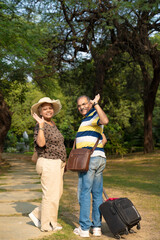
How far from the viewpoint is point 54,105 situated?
4.70 meters

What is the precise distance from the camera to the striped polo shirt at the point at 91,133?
4.28 metres

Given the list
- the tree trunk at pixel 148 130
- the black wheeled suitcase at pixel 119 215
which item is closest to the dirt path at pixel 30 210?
the black wheeled suitcase at pixel 119 215

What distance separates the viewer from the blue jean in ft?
13.5

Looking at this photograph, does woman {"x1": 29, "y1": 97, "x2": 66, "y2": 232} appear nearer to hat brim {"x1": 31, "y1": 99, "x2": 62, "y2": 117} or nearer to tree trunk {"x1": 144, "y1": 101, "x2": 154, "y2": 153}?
hat brim {"x1": 31, "y1": 99, "x2": 62, "y2": 117}

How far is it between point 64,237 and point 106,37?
14.1 meters

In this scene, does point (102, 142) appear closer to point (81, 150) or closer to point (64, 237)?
point (81, 150)

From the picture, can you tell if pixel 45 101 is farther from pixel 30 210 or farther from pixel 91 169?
pixel 30 210

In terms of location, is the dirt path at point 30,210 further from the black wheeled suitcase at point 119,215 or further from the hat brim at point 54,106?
the hat brim at point 54,106

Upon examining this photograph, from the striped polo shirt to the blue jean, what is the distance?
0.13m

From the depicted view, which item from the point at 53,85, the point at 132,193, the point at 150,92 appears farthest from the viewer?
the point at 150,92

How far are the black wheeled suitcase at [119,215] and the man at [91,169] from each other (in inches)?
7.5

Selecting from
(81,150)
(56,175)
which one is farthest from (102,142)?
(56,175)

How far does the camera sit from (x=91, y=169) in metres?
4.18

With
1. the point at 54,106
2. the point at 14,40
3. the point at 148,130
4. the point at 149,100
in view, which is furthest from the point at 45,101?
the point at 148,130
